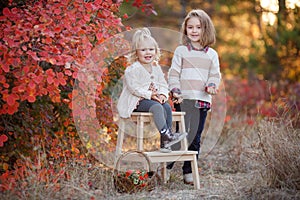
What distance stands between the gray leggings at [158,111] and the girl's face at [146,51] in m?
0.34

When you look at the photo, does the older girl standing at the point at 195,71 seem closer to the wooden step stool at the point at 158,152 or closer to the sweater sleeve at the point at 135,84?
the wooden step stool at the point at 158,152

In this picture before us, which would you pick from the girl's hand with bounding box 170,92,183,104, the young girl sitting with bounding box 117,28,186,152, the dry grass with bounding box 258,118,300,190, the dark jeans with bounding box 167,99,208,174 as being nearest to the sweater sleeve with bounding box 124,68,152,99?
the young girl sitting with bounding box 117,28,186,152

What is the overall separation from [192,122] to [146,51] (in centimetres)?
83

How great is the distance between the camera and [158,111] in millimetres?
3682

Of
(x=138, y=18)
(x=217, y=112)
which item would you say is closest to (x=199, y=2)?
(x=138, y=18)

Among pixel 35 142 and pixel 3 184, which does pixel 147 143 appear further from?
pixel 3 184

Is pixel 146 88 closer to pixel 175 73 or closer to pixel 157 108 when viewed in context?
pixel 157 108

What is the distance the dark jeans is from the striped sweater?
9cm

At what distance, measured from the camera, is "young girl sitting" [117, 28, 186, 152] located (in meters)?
3.69

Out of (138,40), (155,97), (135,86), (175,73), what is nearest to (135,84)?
(135,86)

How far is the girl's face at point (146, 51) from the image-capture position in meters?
3.81

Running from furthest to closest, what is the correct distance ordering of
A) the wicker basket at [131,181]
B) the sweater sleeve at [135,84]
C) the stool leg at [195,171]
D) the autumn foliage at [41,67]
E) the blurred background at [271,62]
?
the blurred background at [271,62] → the stool leg at [195,171] → the sweater sleeve at [135,84] → the wicker basket at [131,181] → the autumn foliage at [41,67]

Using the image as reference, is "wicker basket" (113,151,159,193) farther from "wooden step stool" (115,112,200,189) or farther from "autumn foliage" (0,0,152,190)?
"autumn foliage" (0,0,152,190)

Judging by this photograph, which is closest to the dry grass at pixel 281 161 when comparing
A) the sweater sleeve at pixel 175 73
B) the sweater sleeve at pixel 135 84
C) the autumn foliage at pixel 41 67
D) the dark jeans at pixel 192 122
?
the dark jeans at pixel 192 122
